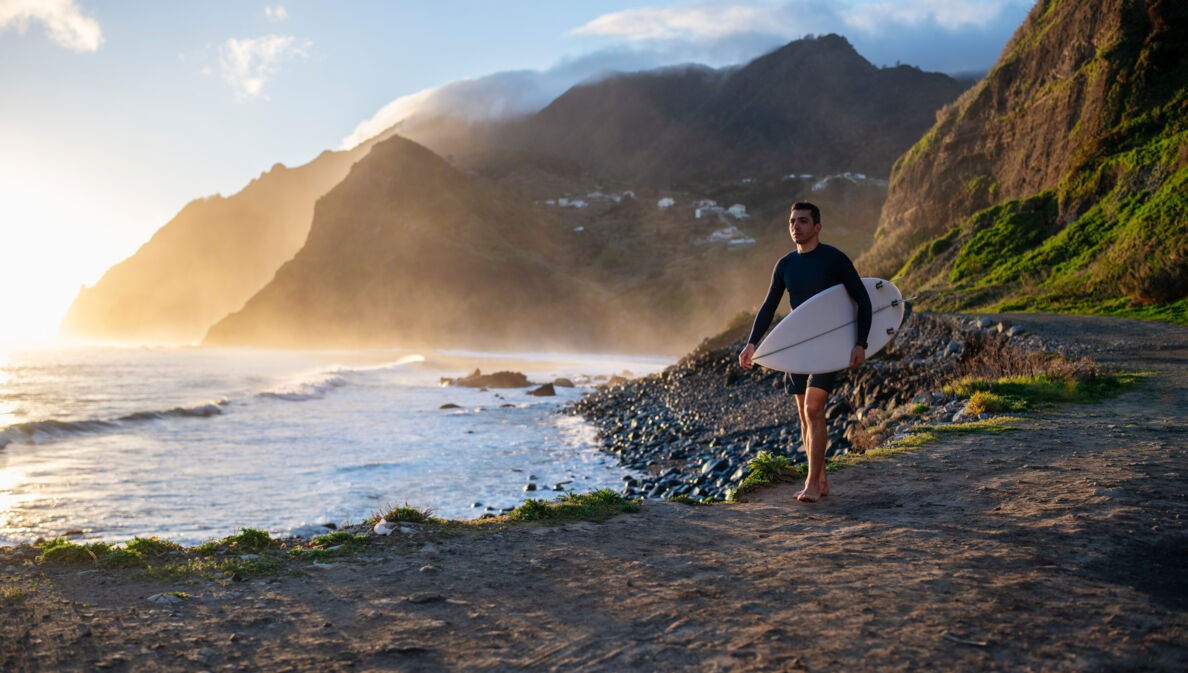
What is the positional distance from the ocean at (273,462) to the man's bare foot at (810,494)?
4.63 metres

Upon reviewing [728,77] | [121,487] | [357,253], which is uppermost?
[728,77]

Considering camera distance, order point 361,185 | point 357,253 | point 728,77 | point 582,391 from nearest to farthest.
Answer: point 582,391 → point 357,253 → point 361,185 → point 728,77

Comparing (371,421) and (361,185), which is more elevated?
(361,185)

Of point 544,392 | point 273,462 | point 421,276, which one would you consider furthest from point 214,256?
point 273,462

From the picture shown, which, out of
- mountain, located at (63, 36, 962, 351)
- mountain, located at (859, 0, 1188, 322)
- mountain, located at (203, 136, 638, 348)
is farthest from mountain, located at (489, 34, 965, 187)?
mountain, located at (859, 0, 1188, 322)

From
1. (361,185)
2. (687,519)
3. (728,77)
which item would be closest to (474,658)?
(687,519)

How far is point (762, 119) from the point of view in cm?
14800

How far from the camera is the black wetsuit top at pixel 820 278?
493 centimetres

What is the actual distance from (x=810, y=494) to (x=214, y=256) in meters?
201

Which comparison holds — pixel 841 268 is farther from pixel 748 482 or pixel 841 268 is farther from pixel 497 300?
pixel 497 300

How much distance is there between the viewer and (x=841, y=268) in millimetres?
4957

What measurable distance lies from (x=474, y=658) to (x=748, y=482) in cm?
381

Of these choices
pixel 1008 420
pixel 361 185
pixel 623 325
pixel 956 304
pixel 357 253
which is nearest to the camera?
pixel 1008 420

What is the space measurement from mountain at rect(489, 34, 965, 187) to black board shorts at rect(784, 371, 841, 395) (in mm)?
124527
